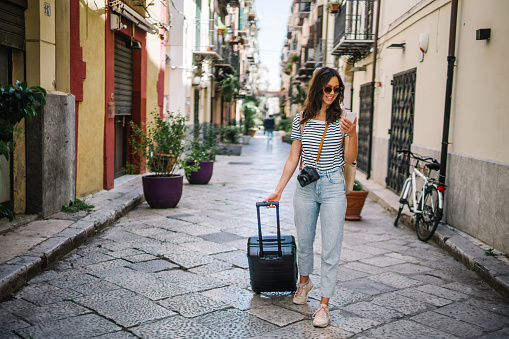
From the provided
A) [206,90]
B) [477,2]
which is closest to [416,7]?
[477,2]

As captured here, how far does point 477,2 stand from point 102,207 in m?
5.56

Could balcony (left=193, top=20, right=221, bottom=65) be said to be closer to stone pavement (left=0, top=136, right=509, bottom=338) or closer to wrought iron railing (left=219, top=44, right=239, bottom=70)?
wrought iron railing (left=219, top=44, right=239, bottom=70)

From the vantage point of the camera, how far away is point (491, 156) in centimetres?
605

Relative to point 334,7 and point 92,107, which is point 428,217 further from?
point 334,7

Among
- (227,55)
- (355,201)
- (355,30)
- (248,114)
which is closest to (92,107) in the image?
(355,201)

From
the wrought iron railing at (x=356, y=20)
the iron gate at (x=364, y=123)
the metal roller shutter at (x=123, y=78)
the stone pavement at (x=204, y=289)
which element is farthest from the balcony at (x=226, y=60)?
the stone pavement at (x=204, y=289)

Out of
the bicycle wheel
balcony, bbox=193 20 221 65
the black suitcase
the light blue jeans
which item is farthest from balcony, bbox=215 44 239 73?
the light blue jeans

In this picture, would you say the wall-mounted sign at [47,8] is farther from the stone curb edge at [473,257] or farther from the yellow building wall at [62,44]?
the stone curb edge at [473,257]

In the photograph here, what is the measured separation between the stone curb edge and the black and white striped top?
1965mm

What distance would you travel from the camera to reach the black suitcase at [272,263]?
4062mm

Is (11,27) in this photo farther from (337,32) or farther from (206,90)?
(206,90)

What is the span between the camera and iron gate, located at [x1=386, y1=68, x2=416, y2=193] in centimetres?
977

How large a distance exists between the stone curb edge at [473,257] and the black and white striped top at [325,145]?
1965 millimetres

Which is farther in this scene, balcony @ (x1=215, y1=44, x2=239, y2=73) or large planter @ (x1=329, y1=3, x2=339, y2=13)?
balcony @ (x1=215, y1=44, x2=239, y2=73)
